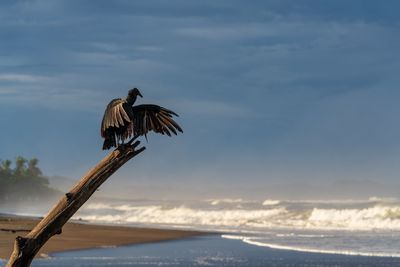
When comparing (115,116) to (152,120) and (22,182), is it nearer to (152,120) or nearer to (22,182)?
(152,120)

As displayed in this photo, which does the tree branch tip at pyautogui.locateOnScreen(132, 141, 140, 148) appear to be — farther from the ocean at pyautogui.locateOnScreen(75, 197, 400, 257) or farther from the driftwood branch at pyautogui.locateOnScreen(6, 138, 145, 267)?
the ocean at pyautogui.locateOnScreen(75, 197, 400, 257)

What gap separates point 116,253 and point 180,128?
1598 cm

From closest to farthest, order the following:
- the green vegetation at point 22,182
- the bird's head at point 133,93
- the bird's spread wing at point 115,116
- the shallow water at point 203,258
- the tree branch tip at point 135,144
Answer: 1. the bird's spread wing at point 115,116
2. the tree branch tip at point 135,144
3. the bird's head at point 133,93
4. the shallow water at point 203,258
5. the green vegetation at point 22,182

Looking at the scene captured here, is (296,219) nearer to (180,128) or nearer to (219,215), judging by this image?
(219,215)

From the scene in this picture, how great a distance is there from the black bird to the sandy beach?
13.2 metres

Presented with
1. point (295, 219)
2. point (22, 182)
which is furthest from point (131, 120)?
point (22, 182)

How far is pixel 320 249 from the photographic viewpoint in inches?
893

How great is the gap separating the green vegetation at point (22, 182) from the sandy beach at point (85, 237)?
5747 cm

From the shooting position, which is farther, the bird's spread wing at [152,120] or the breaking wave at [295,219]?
the breaking wave at [295,219]

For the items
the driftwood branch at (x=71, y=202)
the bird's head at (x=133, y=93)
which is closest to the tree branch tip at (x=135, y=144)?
the driftwood branch at (x=71, y=202)

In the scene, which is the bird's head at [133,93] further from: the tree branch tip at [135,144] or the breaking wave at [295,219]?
the breaking wave at [295,219]

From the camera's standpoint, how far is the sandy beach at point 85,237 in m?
23.1

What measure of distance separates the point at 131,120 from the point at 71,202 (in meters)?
1.00

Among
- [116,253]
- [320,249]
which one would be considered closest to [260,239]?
[320,249]
